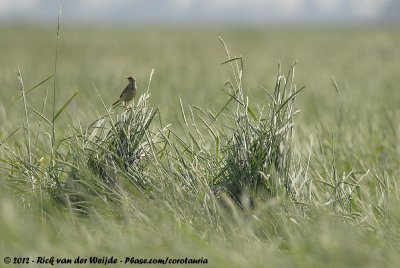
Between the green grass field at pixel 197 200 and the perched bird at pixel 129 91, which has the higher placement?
the perched bird at pixel 129 91

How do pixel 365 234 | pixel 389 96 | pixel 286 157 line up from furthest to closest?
1. pixel 389 96
2. pixel 286 157
3. pixel 365 234

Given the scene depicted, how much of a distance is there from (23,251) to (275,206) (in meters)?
0.89

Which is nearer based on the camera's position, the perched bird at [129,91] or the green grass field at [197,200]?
the green grass field at [197,200]

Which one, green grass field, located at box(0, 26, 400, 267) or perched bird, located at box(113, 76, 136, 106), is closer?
green grass field, located at box(0, 26, 400, 267)

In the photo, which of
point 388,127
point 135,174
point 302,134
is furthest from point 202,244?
point 388,127

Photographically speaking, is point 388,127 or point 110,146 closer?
point 110,146

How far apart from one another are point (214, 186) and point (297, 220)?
466 mm

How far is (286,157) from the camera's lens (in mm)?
2557

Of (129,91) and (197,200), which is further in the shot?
(129,91)

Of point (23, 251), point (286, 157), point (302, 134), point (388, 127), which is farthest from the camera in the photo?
point (388, 127)

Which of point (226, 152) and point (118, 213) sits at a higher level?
point (226, 152)

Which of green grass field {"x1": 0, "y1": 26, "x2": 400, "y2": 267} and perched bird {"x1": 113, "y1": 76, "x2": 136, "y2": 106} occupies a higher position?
perched bird {"x1": 113, "y1": 76, "x2": 136, "y2": 106}

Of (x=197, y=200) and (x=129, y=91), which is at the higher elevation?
(x=129, y=91)

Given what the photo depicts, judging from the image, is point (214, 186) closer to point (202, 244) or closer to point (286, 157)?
point (286, 157)
